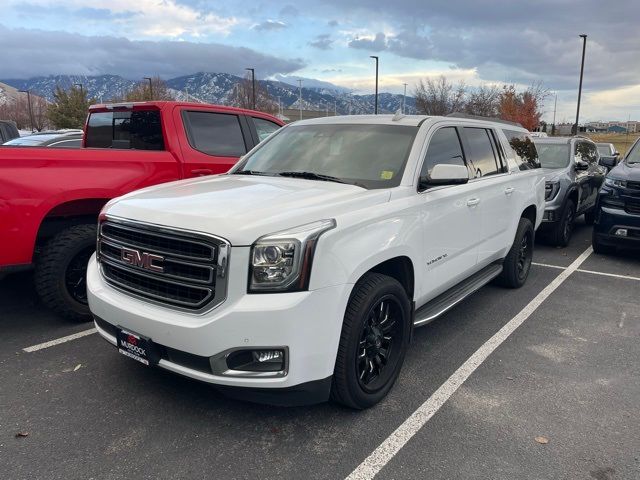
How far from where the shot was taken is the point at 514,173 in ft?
18.6

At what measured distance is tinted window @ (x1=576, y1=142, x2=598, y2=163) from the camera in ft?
31.7

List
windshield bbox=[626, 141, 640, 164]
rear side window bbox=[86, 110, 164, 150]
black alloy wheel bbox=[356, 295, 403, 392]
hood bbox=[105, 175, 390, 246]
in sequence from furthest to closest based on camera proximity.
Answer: windshield bbox=[626, 141, 640, 164]
rear side window bbox=[86, 110, 164, 150]
black alloy wheel bbox=[356, 295, 403, 392]
hood bbox=[105, 175, 390, 246]

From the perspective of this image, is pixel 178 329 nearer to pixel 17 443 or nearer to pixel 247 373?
pixel 247 373

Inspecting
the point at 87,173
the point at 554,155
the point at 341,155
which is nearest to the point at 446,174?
the point at 341,155

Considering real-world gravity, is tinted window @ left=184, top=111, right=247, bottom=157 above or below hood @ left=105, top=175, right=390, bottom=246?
above

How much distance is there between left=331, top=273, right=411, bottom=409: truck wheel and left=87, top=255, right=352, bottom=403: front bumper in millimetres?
144

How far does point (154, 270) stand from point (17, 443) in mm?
1270

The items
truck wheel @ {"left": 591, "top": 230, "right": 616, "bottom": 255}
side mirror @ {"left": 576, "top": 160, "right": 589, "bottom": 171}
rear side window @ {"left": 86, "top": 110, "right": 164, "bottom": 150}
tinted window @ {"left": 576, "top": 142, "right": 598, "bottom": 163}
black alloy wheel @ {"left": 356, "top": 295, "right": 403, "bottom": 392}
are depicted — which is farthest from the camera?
tinted window @ {"left": 576, "top": 142, "right": 598, "bottom": 163}

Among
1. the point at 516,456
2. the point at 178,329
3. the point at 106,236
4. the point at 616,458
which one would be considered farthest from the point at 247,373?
the point at 616,458

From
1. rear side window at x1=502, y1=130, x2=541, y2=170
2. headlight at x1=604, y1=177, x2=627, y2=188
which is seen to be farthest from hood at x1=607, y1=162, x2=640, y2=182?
rear side window at x1=502, y1=130, x2=541, y2=170

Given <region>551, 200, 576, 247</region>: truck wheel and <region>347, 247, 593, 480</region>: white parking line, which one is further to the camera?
<region>551, 200, 576, 247</region>: truck wheel

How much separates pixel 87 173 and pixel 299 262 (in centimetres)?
274

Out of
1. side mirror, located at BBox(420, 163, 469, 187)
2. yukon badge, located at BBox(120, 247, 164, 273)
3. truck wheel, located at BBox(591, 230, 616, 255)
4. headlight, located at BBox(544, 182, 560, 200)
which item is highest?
side mirror, located at BBox(420, 163, 469, 187)

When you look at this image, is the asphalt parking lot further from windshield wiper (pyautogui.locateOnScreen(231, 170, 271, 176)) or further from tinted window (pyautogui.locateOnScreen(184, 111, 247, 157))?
tinted window (pyautogui.locateOnScreen(184, 111, 247, 157))
